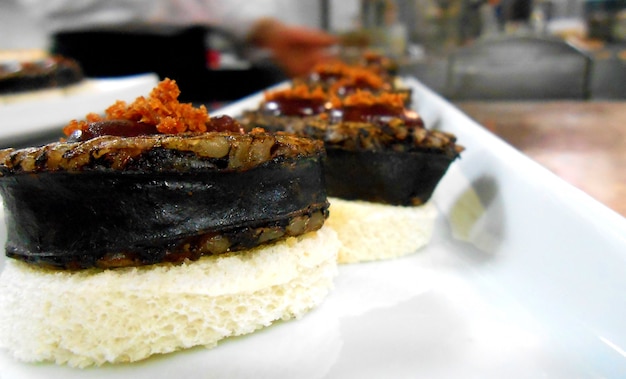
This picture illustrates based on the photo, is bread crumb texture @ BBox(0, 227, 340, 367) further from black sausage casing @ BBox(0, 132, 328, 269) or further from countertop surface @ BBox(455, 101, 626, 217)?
countertop surface @ BBox(455, 101, 626, 217)

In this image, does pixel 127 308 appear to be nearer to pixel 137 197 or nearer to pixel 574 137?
pixel 137 197

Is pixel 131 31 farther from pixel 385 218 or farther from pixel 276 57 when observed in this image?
pixel 385 218

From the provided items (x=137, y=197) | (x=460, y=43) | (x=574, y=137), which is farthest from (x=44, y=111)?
(x=460, y=43)

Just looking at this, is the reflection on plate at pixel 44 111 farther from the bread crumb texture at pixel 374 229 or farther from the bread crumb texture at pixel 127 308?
the bread crumb texture at pixel 374 229

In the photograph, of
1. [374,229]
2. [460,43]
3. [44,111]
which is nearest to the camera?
[374,229]

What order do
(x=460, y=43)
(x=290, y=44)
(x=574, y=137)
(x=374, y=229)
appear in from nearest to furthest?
(x=374, y=229) < (x=574, y=137) < (x=290, y=44) < (x=460, y=43)

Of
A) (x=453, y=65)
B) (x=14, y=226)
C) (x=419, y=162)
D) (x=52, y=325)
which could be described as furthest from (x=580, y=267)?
(x=453, y=65)
